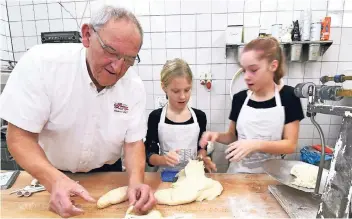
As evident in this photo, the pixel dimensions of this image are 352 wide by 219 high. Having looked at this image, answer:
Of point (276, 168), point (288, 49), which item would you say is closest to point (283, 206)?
point (276, 168)

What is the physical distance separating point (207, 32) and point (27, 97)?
179 cm

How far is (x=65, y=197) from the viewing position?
2.46ft

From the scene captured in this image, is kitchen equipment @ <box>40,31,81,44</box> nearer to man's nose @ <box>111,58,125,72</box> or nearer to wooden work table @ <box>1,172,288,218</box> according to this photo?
wooden work table @ <box>1,172,288,218</box>

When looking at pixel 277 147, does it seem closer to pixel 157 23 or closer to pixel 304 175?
pixel 304 175

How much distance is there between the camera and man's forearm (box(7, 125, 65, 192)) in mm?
846

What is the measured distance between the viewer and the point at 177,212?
873 mm

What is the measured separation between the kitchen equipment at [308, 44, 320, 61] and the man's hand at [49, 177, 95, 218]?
83.2 inches

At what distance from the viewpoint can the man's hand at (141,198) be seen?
856 millimetres

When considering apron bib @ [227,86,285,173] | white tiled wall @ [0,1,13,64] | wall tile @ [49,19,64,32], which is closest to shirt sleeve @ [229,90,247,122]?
apron bib @ [227,86,285,173]

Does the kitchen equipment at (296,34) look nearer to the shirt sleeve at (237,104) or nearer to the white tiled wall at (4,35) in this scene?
the shirt sleeve at (237,104)

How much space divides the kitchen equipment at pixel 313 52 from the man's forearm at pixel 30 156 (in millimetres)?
2143

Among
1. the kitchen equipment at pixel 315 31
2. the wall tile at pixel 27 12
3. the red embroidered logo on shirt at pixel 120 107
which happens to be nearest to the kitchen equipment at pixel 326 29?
the kitchen equipment at pixel 315 31

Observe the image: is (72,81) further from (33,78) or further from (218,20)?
(218,20)

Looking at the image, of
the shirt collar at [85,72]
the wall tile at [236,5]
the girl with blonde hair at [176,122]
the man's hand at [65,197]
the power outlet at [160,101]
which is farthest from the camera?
the power outlet at [160,101]
